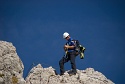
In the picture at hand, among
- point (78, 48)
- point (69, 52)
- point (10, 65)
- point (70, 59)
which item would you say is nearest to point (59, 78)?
point (70, 59)

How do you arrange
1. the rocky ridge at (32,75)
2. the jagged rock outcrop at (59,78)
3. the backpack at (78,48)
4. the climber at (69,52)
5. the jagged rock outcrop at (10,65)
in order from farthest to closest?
the backpack at (78,48)
the climber at (69,52)
the jagged rock outcrop at (59,78)
the rocky ridge at (32,75)
the jagged rock outcrop at (10,65)

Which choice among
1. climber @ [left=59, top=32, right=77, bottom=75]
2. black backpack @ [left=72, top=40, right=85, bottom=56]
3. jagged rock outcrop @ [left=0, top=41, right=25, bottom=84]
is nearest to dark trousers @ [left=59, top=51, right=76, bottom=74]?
climber @ [left=59, top=32, right=77, bottom=75]

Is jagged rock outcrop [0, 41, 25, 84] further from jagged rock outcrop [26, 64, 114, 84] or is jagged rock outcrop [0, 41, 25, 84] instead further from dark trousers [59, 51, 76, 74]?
A: dark trousers [59, 51, 76, 74]

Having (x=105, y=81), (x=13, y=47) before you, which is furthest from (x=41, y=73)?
(x=105, y=81)

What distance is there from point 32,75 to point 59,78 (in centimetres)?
287

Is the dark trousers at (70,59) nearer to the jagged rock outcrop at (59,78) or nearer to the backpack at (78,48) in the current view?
the backpack at (78,48)

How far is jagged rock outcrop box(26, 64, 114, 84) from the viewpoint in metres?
39.9

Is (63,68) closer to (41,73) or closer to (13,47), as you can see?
(41,73)

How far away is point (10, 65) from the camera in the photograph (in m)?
39.1

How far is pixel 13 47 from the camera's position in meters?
41.8

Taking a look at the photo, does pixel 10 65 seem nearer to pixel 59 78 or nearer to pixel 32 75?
pixel 32 75

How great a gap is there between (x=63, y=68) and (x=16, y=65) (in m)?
5.06

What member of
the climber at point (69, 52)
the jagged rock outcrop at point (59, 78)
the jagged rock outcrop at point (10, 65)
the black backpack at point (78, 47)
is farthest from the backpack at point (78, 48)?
the jagged rock outcrop at point (10, 65)

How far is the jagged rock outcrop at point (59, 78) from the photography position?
39.9m
